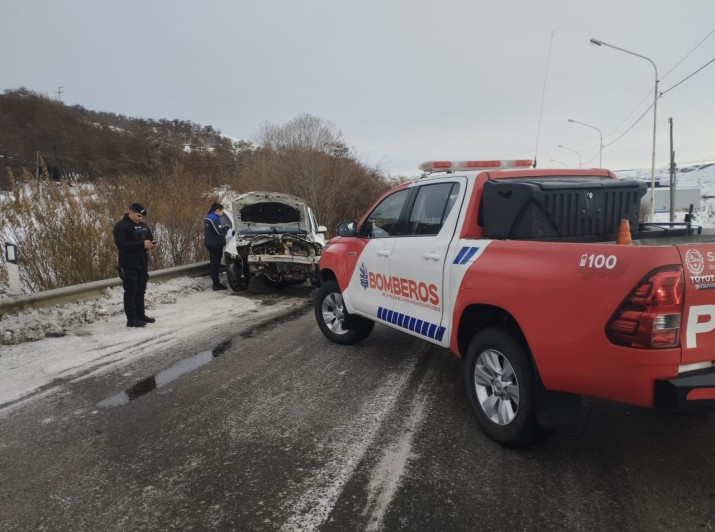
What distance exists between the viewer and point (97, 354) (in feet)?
19.1

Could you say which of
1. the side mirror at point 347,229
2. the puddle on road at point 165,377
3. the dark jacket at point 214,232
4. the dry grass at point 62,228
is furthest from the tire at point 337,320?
the dry grass at point 62,228

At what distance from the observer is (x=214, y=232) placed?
10.4 meters

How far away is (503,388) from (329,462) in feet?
4.15

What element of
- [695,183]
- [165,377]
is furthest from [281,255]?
[695,183]

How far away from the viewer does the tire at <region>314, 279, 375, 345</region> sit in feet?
18.8

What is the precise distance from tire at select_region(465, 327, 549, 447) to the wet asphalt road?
15 cm

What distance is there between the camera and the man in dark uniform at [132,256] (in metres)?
7.06

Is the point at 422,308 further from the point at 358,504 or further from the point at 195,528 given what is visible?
the point at 195,528

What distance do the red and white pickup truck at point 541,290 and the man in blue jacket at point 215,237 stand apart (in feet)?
19.5

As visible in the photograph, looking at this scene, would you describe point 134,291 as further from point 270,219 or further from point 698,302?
point 698,302

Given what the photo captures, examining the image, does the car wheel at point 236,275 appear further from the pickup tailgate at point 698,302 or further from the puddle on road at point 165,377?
the pickup tailgate at point 698,302

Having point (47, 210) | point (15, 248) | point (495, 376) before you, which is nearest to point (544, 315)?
point (495, 376)

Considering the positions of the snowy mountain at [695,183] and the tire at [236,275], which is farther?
the snowy mountain at [695,183]

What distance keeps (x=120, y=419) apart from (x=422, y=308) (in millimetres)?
2656
